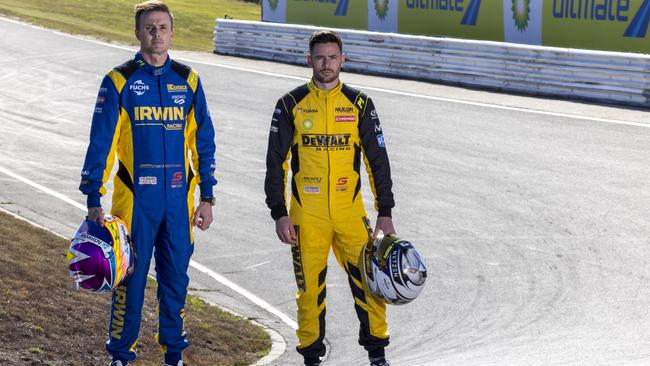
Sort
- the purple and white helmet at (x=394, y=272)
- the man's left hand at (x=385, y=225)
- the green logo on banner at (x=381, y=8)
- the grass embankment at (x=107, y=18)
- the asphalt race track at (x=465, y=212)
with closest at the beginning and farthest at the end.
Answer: the purple and white helmet at (x=394, y=272) → the man's left hand at (x=385, y=225) → the asphalt race track at (x=465, y=212) → the green logo on banner at (x=381, y=8) → the grass embankment at (x=107, y=18)

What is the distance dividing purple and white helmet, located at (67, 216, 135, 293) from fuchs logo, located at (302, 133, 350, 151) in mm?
1399

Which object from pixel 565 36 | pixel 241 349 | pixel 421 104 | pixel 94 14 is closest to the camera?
pixel 241 349

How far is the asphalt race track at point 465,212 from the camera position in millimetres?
10039

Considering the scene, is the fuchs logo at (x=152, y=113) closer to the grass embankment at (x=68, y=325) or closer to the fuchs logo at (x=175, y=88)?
the fuchs logo at (x=175, y=88)

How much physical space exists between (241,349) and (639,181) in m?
7.43

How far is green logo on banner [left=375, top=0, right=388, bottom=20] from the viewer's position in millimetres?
29312

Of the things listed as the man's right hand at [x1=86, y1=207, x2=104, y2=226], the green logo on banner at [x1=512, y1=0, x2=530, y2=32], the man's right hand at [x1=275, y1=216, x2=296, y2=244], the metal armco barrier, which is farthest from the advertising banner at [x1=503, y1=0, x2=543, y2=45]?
the man's right hand at [x1=86, y1=207, x2=104, y2=226]

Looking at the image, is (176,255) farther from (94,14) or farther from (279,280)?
(94,14)

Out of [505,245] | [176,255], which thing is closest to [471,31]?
[505,245]

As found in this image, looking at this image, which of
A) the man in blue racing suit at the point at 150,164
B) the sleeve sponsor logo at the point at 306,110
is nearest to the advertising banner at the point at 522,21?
the sleeve sponsor logo at the point at 306,110

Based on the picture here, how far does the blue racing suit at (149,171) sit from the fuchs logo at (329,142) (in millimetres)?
694

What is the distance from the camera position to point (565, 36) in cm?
2405

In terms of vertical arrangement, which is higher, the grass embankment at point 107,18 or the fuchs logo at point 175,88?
the fuchs logo at point 175,88

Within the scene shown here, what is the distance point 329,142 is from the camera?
293 inches
